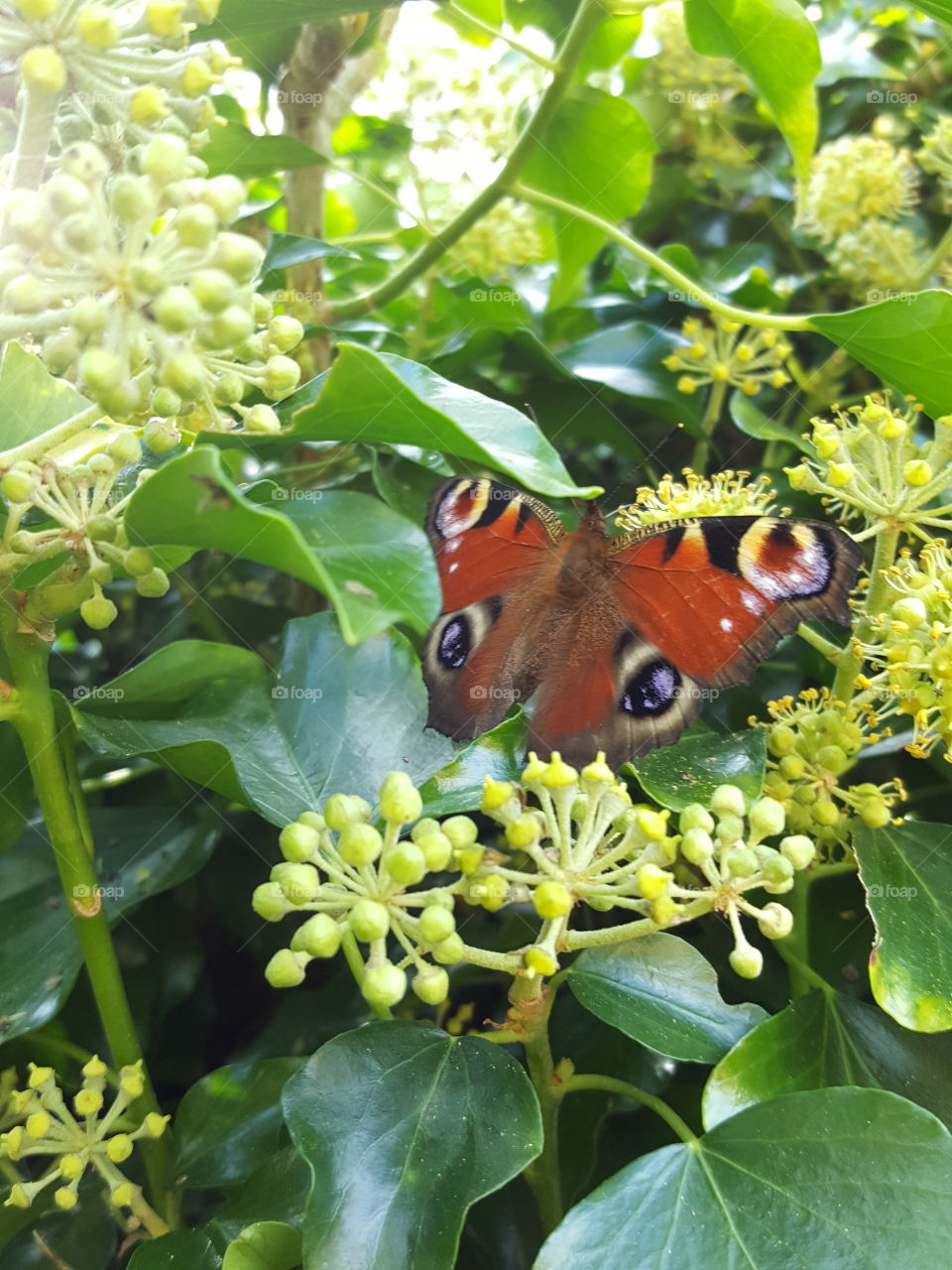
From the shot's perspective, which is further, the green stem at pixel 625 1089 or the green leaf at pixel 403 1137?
the green stem at pixel 625 1089

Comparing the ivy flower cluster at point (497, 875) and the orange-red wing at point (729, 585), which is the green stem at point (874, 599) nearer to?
the orange-red wing at point (729, 585)

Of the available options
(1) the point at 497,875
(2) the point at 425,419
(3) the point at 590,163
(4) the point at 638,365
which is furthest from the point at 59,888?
(3) the point at 590,163

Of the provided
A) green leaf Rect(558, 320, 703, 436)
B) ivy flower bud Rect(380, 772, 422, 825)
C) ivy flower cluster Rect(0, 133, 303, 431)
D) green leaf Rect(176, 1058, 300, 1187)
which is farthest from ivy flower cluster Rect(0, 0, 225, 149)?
green leaf Rect(176, 1058, 300, 1187)

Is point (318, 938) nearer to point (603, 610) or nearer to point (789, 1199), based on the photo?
point (789, 1199)

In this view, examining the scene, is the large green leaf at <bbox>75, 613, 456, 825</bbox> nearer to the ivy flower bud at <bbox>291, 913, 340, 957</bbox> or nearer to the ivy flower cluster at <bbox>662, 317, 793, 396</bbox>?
the ivy flower bud at <bbox>291, 913, 340, 957</bbox>

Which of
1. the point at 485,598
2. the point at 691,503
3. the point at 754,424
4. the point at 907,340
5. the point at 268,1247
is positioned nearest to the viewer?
the point at 268,1247

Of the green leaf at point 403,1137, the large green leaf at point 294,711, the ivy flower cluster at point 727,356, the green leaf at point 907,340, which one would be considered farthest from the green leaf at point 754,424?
the green leaf at point 403,1137
